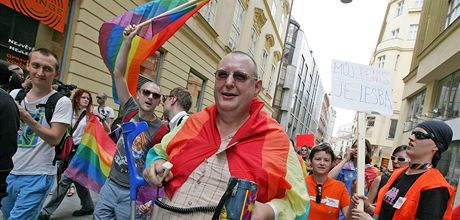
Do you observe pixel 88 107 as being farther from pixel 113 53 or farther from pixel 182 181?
pixel 182 181

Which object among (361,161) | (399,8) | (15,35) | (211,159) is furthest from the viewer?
(399,8)

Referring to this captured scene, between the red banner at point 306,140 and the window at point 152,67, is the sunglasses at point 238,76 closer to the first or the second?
the window at point 152,67

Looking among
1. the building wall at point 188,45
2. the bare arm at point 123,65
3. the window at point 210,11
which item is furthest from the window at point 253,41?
the bare arm at point 123,65

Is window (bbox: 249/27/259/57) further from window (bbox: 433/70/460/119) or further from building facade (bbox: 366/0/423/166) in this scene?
building facade (bbox: 366/0/423/166)

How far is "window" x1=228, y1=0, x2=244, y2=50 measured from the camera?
1702cm

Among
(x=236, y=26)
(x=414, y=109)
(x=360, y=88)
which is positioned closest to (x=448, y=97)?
(x=414, y=109)

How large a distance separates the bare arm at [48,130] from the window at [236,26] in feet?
47.5

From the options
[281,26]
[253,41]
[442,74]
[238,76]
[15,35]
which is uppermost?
[281,26]

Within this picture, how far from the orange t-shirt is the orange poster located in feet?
19.3

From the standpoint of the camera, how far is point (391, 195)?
2.83m

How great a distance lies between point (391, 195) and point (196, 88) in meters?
12.3

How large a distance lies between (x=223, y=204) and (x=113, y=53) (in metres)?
2.86

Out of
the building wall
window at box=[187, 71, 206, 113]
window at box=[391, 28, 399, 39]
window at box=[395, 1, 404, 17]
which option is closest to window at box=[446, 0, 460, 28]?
the building wall

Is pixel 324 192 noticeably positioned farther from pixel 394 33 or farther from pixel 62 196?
pixel 394 33
